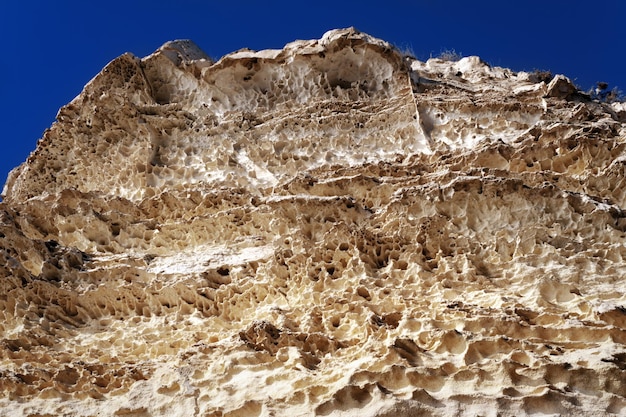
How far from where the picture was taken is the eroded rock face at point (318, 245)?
17.1ft

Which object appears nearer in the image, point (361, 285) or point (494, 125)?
point (361, 285)

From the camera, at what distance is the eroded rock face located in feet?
17.1

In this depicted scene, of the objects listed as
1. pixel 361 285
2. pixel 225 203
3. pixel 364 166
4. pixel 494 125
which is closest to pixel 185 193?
pixel 225 203

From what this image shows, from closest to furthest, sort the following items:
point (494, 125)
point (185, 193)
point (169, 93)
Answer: point (185, 193)
point (494, 125)
point (169, 93)

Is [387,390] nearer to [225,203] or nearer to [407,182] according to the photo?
[407,182]

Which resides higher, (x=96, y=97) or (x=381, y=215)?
(x=96, y=97)

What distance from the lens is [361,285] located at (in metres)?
6.53

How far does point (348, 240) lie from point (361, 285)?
0.72 meters

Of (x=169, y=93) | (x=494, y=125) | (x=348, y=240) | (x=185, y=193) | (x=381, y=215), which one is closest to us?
(x=348, y=240)

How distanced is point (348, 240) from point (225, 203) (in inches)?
90.9

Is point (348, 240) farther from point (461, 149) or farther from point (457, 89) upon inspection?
point (457, 89)

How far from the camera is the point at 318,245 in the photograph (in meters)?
7.22

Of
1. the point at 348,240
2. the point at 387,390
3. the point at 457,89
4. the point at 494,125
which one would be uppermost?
the point at 457,89

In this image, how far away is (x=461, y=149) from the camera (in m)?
9.17
